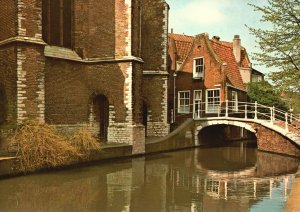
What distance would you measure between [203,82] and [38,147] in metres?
15.5

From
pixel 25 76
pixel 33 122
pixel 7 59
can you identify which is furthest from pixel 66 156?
pixel 7 59

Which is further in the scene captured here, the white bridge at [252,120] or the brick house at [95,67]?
the white bridge at [252,120]

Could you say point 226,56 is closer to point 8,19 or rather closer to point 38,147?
point 8,19

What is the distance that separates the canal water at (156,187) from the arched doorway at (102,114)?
2.83 m

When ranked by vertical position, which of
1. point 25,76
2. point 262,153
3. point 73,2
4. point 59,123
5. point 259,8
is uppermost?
point 73,2

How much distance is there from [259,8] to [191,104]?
42.3 ft

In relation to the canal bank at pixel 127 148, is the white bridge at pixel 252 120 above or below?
above

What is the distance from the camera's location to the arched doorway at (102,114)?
17625 mm

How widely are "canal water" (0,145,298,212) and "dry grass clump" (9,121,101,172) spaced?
42cm

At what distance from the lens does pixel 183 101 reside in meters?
25.9

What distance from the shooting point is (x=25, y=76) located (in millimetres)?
12570

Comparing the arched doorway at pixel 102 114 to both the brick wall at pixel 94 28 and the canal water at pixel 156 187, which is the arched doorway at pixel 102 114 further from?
the canal water at pixel 156 187

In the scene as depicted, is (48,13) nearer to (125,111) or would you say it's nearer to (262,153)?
(125,111)

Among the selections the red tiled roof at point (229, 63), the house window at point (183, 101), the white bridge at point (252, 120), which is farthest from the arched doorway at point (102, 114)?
the red tiled roof at point (229, 63)
